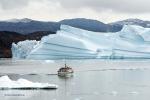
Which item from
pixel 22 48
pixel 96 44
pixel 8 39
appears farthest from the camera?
pixel 8 39

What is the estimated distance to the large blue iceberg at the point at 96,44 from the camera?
5488 cm

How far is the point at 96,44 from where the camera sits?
56.6 meters

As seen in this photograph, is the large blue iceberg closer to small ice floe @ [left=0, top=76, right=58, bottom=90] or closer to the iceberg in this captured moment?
the iceberg

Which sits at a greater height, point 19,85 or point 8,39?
point 8,39

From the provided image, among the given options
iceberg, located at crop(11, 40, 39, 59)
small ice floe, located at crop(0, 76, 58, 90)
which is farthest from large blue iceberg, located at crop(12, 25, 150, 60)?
small ice floe, located at crop(0, 76, 58, 90)

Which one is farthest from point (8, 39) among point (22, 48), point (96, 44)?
point (96, 44)

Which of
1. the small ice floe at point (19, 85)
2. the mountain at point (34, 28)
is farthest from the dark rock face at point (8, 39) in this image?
the small ice floe at point (19, 85)

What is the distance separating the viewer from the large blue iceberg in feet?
180

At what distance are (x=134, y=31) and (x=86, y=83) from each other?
1858 cm

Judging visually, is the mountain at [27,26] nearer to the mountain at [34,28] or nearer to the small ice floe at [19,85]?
the mountain at [34,28]

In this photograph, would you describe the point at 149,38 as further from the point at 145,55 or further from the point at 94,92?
the point at 94,92

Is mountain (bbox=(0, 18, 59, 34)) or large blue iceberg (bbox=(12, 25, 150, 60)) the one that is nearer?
large blue iceberg (bbox=(12, 25, 150, 60))

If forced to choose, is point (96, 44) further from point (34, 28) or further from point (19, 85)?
point (34, 28)

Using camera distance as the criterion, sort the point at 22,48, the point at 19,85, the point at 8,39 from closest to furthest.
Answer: the point at 19,85 < the point at 22,48 < the point at 8,39
